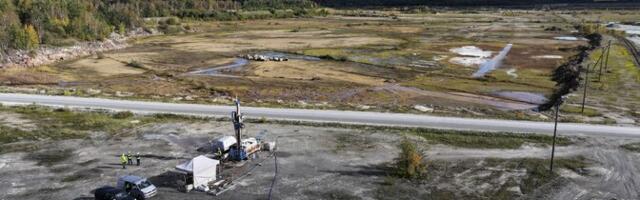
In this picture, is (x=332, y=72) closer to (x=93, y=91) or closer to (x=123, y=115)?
(x=93, y=91)

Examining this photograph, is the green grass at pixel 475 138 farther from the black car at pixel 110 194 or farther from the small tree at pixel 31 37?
the small tree at pixel 31 37

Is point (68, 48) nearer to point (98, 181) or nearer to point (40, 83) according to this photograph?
point (40, 83)

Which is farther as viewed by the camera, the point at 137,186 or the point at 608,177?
the point at 608,177

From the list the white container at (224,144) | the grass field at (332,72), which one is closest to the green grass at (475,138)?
the grass field at (332,72)

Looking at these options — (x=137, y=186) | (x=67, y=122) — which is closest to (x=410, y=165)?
(x=137, y=186)

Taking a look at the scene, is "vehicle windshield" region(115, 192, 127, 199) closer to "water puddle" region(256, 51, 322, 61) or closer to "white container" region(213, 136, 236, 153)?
"white container" region(213, 136, 236, 153)

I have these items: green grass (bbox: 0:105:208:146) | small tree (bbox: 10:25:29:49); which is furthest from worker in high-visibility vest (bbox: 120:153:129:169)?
small tree (bbox: 10:25:29:49)
